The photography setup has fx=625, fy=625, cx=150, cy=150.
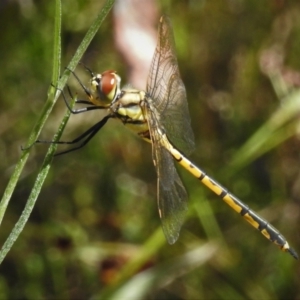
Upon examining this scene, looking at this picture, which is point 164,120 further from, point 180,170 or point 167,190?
point 180,170

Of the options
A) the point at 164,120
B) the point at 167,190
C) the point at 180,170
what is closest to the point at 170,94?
the point at 164,120

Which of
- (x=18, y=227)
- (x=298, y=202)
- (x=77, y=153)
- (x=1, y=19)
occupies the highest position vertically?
(x=1, y=19)

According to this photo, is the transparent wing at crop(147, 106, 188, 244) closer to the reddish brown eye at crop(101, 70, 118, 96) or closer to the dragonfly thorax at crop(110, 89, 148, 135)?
the dragonfly thorax at crop(110, 89, 148, 135)

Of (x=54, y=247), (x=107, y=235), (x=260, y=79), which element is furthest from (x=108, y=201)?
(x=260, y=79)


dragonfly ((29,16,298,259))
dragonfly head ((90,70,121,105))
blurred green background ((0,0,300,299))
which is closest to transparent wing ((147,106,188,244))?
dragonfly ((29,16,298,259))

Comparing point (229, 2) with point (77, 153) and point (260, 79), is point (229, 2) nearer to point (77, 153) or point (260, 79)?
point (260, 79)

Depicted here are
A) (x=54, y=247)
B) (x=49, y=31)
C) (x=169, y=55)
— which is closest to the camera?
(x=169, y=55)

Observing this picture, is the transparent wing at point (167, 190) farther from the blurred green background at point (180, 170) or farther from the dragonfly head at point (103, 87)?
the blurred green background at point (180, 170)
